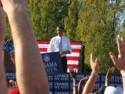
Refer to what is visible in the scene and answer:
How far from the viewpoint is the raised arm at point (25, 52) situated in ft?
6.46

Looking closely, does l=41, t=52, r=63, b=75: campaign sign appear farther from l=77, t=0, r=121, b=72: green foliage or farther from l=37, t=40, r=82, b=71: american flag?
l=77, t=0, r=121, b=72: green foliage

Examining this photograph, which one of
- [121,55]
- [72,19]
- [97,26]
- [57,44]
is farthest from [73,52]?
[72,19]

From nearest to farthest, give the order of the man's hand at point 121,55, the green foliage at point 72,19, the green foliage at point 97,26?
the man's hand at point 121,55 → the green foliage at point 97,26 → the green foliage at point 72,19

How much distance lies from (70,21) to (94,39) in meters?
3.93

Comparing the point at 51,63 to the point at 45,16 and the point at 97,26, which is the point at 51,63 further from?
the point at 45,16

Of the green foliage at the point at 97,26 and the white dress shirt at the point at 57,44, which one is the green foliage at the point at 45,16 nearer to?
the green foliage at the point at 97,26

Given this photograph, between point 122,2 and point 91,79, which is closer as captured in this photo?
point 91,79

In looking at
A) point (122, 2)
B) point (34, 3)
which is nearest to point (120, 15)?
point (122, 2)

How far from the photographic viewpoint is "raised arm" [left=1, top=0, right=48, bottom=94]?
1968 mm

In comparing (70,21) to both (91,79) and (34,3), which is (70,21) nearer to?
(34,3)

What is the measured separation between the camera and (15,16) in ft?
6.51

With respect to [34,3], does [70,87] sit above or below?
below

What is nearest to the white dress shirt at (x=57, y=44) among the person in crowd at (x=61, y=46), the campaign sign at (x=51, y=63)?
the person in crowd at (x=61, y=46)

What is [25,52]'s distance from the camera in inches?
77.4
